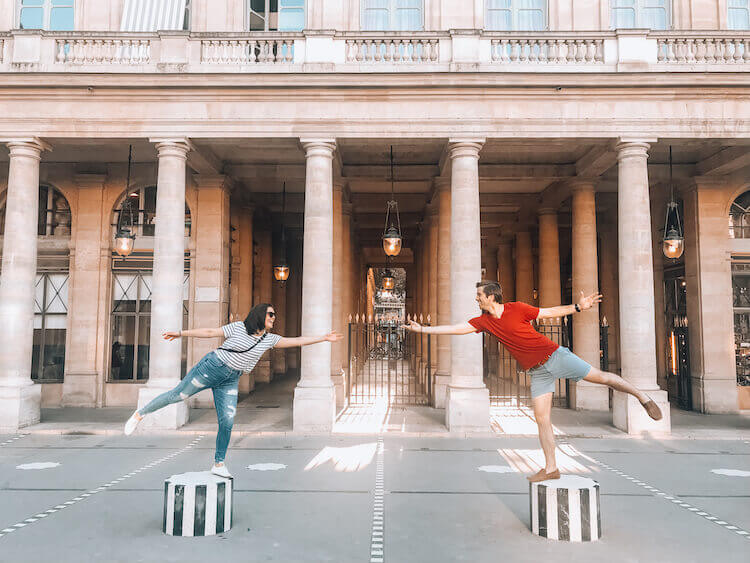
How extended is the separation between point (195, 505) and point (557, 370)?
381cm

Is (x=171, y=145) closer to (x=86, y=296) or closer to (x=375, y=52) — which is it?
(x=375, y=52)

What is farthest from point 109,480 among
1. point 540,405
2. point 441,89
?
point 441,89

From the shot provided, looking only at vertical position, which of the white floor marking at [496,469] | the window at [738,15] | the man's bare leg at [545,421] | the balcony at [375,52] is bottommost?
the white floor marking at [496,469]

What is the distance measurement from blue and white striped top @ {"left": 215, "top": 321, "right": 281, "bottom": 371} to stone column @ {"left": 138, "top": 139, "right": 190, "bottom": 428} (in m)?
6.93

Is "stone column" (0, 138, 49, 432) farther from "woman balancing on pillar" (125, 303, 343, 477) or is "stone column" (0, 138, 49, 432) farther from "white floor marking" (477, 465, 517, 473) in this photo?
"white floor marking" (477, 465, 517, 473)

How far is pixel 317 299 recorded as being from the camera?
12172 mm

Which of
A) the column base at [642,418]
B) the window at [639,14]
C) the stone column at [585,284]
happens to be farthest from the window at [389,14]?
the column base at [642,418]

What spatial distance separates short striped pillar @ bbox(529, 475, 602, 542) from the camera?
517cm

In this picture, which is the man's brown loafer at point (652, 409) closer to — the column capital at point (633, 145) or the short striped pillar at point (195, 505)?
the short striped pillar at point (195, 505)

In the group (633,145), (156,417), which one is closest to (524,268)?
(633,145)

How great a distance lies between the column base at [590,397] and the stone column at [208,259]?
33.1 feet

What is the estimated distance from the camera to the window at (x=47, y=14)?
1452cm

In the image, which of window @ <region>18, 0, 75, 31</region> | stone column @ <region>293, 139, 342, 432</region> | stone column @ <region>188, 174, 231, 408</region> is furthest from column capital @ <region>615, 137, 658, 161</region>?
window @ <region>18, 0, 75, 31</region>

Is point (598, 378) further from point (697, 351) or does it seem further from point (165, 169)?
point (697, 351)
